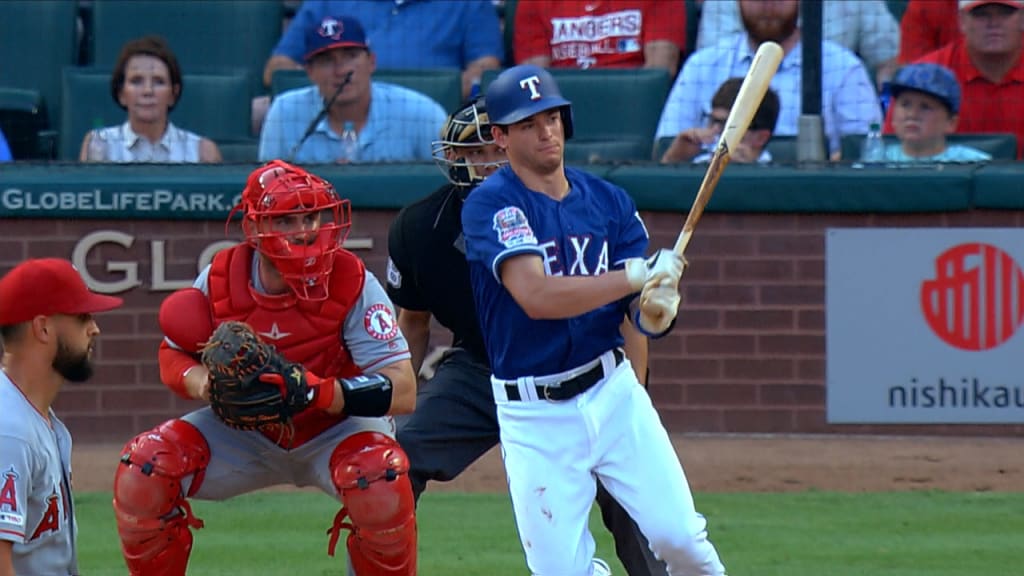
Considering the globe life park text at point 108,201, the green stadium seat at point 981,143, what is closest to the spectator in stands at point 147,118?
the globe life park text at point 108,201

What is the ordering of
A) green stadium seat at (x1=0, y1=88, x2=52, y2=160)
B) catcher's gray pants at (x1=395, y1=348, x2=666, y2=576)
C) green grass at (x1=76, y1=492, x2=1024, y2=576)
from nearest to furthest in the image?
catcher's gray pants at (x1=395, y1=348, x2=666, y2=576) < green grass at (x1=76, y1=492, x2=1024, y2=576) < green stadium seat at (x1=0, y1=88, x2=52, y2=160)

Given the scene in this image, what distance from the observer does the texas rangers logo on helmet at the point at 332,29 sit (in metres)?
8.81

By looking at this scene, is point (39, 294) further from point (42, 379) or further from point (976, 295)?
point (976, 295)

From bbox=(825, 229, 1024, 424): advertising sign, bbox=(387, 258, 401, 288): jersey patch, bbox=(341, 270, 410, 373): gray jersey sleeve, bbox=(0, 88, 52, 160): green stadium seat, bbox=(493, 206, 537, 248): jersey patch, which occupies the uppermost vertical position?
bbox=(0, 88, 52, 160): green stadium seat

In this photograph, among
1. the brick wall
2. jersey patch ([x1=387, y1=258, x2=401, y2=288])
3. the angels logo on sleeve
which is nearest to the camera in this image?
the angels logo on sleeve

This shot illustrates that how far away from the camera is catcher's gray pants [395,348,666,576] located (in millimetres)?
5492

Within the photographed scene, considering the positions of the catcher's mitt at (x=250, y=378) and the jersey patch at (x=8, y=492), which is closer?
the jersey patch at (x=8, y=492)

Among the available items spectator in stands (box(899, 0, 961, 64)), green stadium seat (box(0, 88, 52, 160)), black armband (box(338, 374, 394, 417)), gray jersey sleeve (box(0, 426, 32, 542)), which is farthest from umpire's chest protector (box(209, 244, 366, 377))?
spectator in stands (box(899, 0, 961, 64))

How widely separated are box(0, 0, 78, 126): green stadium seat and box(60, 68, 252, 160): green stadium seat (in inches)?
14.4

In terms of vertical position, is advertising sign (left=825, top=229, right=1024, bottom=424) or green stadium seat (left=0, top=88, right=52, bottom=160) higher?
green stadium seat (left=0, top=88, right=52, bottom=160)

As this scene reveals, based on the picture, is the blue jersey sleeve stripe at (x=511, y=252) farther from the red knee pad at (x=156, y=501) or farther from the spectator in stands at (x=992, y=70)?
the spectator in stands at (x=992, y=70)

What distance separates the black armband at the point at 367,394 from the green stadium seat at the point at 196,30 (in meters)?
5.10

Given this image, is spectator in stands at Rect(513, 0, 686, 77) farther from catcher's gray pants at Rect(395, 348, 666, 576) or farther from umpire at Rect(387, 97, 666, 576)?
catcher's gray pants at Rect(395, 348, 666, 576)

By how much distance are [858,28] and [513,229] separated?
5.23 m
